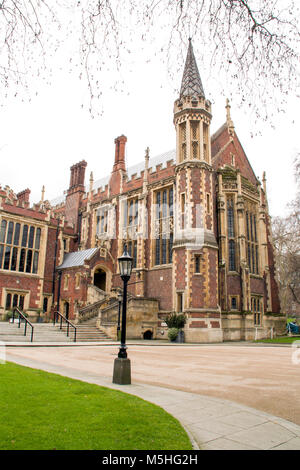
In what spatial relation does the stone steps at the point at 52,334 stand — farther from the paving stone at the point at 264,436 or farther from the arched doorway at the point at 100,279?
the paving stone at the point at 264,436

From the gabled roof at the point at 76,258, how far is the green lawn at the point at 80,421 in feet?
72.9

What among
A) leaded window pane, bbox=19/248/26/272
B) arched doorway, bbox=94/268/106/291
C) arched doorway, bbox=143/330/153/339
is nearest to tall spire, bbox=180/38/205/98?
arched doorway, bbox=143/330/153/339

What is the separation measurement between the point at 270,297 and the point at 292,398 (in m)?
23.7

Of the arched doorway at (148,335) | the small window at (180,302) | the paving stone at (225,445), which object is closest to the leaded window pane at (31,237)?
the arched doorway at (148,335)

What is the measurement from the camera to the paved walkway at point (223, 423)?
355cm

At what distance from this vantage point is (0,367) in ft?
24.2

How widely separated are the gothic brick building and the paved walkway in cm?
1586

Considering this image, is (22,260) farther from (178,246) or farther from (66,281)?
(178,246)

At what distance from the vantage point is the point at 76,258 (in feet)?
96.6

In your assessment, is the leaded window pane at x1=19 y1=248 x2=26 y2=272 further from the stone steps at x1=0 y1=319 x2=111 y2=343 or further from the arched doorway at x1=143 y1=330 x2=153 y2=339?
the arched doorway at x1=143 y1=330 x2=153 y2=339

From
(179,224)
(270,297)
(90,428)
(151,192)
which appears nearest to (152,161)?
(151,192)

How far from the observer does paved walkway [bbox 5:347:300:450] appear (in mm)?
3555

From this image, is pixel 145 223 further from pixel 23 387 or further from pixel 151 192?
pixel 23 387
